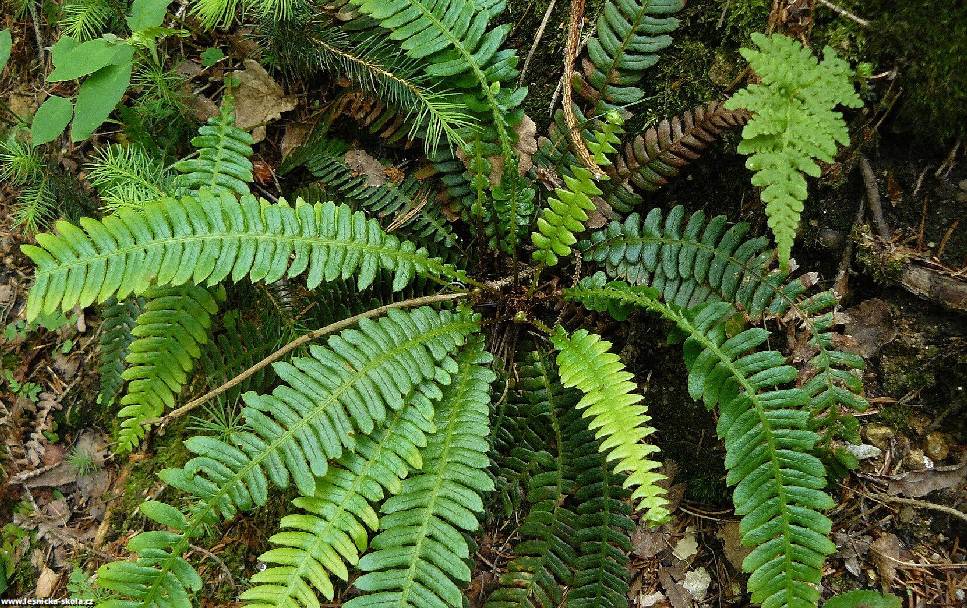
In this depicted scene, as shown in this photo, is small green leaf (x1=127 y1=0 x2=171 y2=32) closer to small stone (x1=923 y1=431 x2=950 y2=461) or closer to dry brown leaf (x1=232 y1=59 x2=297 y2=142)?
dry brown leaf (x1=232 y1=59 x2=297 y2=142)

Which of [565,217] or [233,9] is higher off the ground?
[233,9]

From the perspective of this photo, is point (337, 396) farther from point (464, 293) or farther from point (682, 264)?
point (682, 264)

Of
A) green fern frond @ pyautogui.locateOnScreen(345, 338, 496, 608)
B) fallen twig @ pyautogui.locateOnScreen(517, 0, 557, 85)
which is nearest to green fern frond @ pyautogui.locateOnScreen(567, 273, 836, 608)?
green fern frond @ pyautogui.locateOnScreen(345, 338, 496, 608)

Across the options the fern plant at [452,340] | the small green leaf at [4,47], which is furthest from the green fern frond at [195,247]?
the small green leaf at [4,47]

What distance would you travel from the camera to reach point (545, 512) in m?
2.87

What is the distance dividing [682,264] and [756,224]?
0.44 m

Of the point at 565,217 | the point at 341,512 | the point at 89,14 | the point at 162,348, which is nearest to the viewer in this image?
the point at 341,512

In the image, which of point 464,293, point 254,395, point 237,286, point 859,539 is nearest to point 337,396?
point 254,395

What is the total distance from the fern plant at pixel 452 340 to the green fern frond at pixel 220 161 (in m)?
0.01

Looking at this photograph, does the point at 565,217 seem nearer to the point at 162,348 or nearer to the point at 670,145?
the point at 670,145

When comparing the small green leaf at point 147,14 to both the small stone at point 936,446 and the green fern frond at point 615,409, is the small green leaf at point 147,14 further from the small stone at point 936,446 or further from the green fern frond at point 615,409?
the small stone at point 936,446

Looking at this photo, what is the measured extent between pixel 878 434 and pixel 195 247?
120 inches

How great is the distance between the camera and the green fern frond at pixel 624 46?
116 inches

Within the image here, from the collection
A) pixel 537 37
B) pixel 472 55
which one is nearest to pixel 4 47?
pixel 472 55
